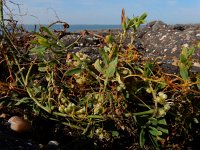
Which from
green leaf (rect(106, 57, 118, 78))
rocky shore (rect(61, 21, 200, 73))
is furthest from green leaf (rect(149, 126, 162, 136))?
rocky shore (rect(61, 21, 200, 73))

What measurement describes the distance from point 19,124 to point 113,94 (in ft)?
1.60

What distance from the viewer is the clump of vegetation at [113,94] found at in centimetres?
240

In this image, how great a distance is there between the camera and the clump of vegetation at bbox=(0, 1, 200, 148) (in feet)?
7.87

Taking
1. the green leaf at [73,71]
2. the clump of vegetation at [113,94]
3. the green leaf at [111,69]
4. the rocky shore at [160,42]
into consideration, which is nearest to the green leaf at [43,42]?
the clump of vegetation at [113,94]

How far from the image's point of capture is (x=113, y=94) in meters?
2.42

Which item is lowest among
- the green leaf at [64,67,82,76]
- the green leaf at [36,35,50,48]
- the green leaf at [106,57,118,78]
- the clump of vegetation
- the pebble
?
the pebble

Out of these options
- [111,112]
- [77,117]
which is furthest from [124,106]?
[77,117]

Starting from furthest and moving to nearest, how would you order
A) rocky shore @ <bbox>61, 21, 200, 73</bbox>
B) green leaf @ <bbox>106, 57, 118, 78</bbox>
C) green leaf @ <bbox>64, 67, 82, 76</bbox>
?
rocky shore @ <bbox>61, 21, 200, 73</bbox> < green leaf @ <bbox>64, 67, 82, 76</bbox> < green leaf @ <bbox>106, 57, 118, 78</bbox>

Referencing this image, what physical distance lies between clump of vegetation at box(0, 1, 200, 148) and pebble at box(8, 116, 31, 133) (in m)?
0.09

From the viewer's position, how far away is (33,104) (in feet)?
8.48

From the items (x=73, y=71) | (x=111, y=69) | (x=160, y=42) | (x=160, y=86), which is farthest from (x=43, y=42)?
(x=160, y=42)

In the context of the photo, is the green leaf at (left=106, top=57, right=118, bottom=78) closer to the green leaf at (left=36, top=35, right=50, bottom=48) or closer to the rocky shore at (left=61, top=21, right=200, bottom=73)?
the green leaf at (left=36, top=35, right=50, bottom=48)

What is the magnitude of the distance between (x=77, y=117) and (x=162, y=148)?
1.55ft

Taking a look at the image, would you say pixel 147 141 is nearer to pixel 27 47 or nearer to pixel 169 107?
pixel 169 107
